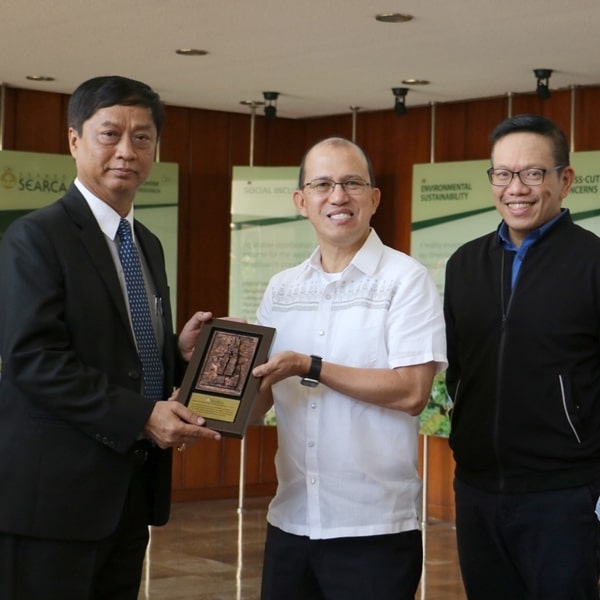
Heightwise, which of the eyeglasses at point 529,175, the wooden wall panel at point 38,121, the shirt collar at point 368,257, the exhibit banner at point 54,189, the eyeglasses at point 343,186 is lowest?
the shirt collar at point 368,257

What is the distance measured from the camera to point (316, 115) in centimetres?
1009

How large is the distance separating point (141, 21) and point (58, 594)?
13.5ft

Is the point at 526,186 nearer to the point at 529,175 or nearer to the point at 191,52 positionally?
the point at 529,175

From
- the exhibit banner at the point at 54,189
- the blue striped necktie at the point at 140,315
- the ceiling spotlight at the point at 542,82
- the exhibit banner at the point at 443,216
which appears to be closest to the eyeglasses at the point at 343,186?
the blue striped necktie at the point at 140,315

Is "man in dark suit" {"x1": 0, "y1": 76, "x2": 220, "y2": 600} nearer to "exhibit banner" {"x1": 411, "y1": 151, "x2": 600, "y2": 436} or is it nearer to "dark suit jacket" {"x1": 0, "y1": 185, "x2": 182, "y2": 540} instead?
"dark suit jacket" {"x1": 0, "y1": 185, "x2": 182, "y2": 540}

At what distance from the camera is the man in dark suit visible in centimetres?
293

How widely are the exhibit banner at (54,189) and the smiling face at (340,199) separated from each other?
577cm

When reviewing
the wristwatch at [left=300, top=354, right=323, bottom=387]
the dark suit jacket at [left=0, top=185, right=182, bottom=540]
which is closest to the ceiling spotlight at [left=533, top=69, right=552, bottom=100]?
the wristwatch at [left=300, top=354, right=323, bottom=387]

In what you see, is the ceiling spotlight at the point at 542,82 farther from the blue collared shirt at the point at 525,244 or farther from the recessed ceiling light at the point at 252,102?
the blue collared shirt at the point at 525,244

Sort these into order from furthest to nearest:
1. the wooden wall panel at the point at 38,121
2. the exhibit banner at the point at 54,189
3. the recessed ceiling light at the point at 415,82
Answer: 1. the wooden wall panel at the point at 38,121
2. the exhibit banner at the point at 54,189
3. the recessed ceiling light at the point at 415,82

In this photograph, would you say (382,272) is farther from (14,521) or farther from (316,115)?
(316,115)

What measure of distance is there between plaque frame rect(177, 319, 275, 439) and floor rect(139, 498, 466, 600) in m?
3.56

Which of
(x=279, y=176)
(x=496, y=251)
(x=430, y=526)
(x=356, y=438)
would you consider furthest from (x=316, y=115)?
(x=356, y=438)

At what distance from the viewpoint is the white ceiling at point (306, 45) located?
6.12 meters
